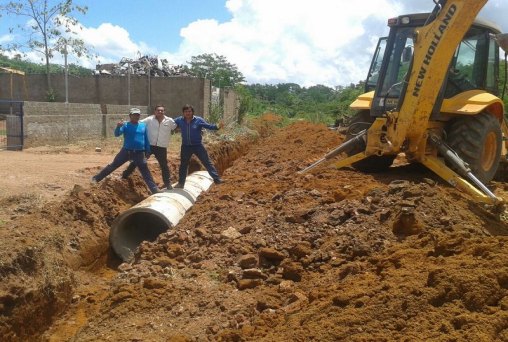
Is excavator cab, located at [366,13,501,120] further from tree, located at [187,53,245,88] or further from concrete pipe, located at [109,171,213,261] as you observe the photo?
tree, located at [187,53,245,88]

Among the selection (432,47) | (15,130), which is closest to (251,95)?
(15,130)

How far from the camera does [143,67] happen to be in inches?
966

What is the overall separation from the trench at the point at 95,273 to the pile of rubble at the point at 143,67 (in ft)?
51.7

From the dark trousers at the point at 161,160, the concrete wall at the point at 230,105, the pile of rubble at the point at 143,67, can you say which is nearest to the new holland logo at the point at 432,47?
the dark trousers at the point at 161,160

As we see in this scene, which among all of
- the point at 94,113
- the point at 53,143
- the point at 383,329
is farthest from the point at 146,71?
the point at 383,329

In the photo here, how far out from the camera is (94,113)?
1647 centimetres

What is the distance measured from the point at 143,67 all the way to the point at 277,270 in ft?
70.0

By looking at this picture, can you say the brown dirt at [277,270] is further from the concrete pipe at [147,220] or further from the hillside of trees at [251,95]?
the hillside of trees at [251,95]

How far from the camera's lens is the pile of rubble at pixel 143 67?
79.7ft

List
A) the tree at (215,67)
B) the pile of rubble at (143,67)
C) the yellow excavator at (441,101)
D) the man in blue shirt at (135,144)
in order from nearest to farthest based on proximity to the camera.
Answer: the yellow excavator at (441,101)
the man in blue shirt at (135,144)
the pile of rubble at (143,67)
the tree at (215,67)

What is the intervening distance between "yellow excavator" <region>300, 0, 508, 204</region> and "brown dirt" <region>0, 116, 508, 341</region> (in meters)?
0.58

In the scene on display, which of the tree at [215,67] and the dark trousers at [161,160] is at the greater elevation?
the tree at [215,67]

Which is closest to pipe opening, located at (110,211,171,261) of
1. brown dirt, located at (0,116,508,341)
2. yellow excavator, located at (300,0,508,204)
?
brown dirt, located at (0,116,508,341)

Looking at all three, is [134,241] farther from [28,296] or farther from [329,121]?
[329,121]
